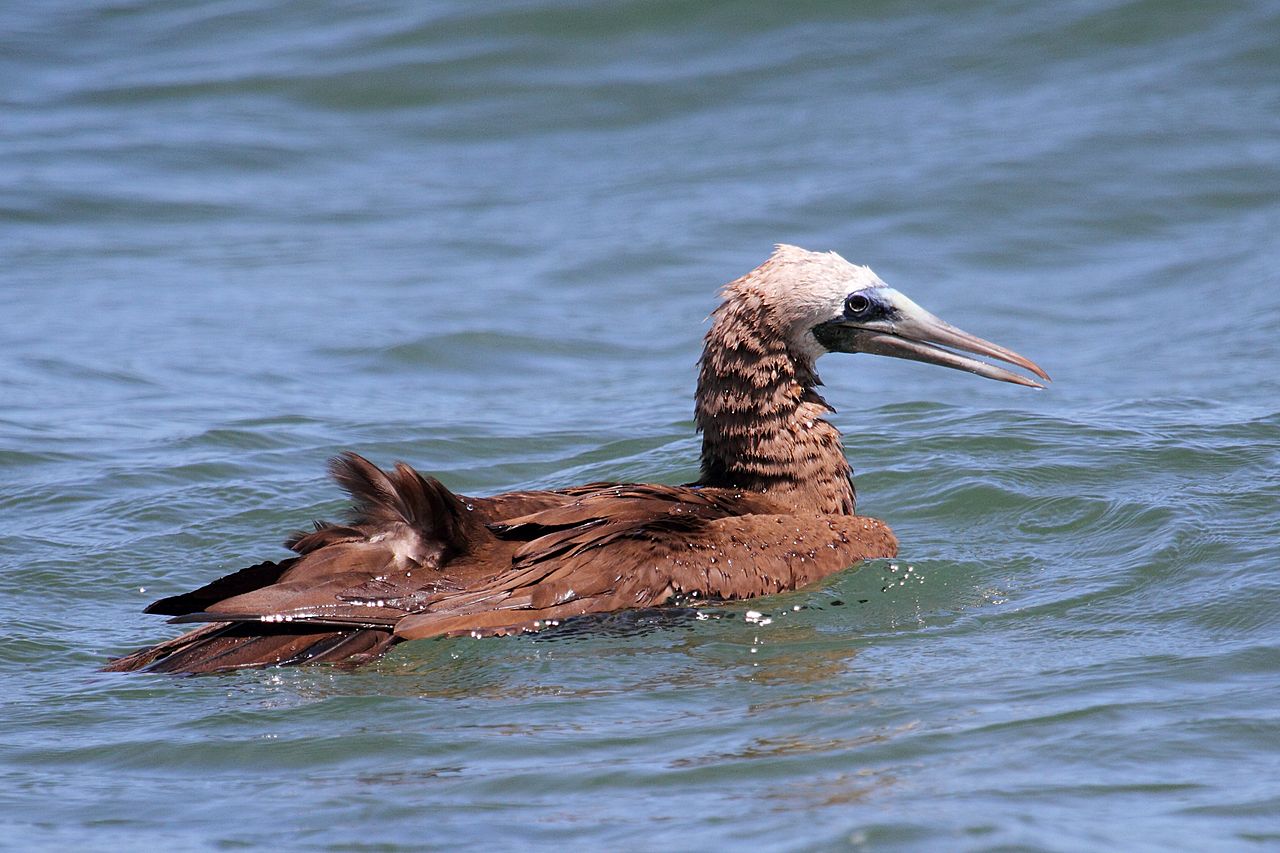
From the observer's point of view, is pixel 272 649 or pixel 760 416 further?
pixel 760 416

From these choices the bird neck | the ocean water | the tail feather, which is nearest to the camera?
the ocean water

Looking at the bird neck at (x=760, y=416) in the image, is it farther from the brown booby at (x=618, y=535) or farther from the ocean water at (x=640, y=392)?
the ocean water at (x=640, y=392)

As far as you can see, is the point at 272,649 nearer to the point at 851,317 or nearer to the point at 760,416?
the point at 760,416

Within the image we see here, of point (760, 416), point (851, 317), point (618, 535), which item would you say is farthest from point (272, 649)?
point (851, 317)

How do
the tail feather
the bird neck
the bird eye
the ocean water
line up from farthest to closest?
the bird eye < the bird neck < the tail feather < the ocean water

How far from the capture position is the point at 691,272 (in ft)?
42.4

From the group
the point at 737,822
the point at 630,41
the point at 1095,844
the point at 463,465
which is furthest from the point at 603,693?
the point at 630,41

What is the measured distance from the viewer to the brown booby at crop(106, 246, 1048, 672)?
19.9ft

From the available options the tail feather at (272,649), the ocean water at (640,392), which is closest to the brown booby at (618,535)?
the tail feather at (272,649)

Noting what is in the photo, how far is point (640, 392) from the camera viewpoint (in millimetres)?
10852

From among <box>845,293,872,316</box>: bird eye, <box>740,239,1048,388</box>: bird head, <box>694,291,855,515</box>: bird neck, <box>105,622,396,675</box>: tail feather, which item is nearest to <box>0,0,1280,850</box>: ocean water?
<box>105,622,396,675</box>: tail feather

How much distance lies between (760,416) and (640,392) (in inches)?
145

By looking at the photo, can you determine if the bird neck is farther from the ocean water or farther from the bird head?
the ocean water

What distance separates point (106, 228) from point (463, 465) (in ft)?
19.5
